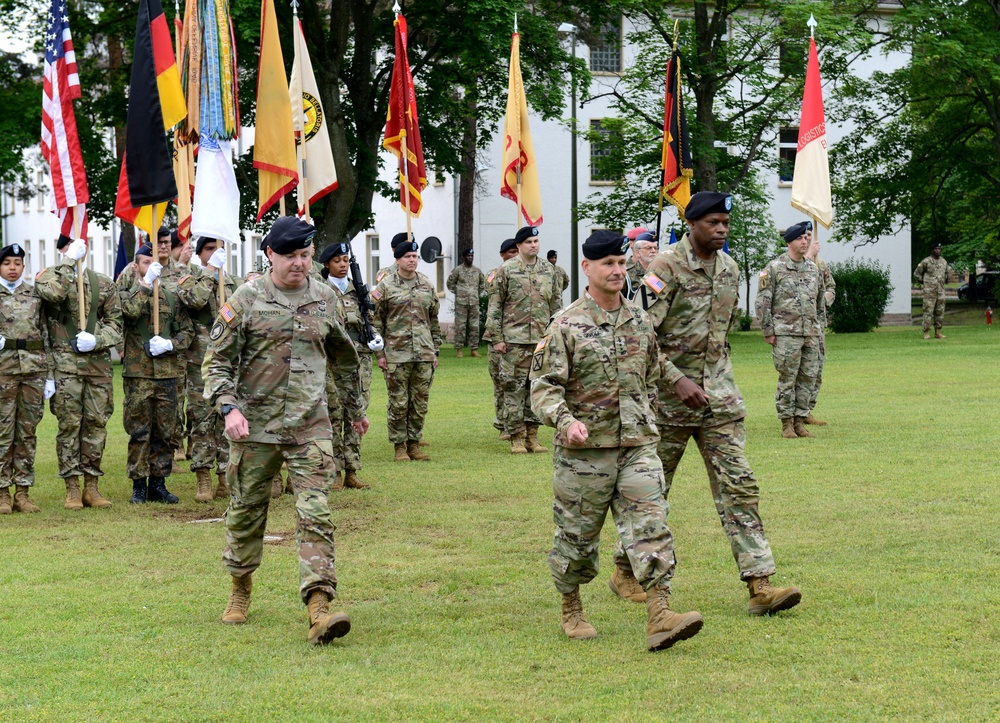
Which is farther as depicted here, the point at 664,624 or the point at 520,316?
the point at 520,316

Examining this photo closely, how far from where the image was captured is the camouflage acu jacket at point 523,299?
14.8 metres

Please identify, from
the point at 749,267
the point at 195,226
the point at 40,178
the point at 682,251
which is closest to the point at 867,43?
the point at 749,267

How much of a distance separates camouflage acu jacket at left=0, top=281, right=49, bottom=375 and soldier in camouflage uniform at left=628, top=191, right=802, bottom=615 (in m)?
6.35

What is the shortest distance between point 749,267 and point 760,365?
53.2 ft

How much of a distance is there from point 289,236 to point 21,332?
16.8ft

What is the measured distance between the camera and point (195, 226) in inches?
476

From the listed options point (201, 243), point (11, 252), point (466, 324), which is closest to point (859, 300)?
point (466, 324)

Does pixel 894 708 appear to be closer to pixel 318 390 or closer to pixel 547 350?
pixel 547 350

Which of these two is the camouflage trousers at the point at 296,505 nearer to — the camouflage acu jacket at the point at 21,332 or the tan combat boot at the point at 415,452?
the camouflage acu jacket at the point at 21,332

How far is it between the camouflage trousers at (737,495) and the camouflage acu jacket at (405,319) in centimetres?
715

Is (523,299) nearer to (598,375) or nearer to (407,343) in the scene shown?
(407,343)

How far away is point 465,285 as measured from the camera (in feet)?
104

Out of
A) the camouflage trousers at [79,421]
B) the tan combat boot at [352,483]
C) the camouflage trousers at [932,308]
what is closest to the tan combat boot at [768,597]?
the tan combat boot at [352,483]

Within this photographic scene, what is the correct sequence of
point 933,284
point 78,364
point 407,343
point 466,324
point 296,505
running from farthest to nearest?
1. point 466,324
2. point 933,284
3. point 407,343
4. point 78,364
5. point 296,505
